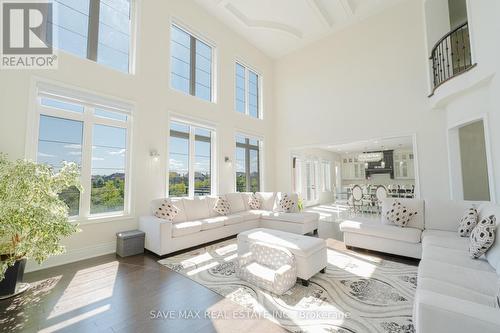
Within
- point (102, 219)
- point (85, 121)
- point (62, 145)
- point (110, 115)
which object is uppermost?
point (110, 115)

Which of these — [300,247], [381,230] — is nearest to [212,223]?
[300,247]

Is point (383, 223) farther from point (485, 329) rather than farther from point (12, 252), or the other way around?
point (12, 252)

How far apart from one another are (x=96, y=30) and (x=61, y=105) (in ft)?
5.26

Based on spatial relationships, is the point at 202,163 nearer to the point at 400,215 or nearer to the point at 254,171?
the point at 254,171

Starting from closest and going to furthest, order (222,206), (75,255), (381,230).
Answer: (75,255)
(381,230)
(222,206)

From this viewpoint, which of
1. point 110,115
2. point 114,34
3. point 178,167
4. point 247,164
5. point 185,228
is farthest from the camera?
point 247,164

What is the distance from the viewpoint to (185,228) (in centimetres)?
398

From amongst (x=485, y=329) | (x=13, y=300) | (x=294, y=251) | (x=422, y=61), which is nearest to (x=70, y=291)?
(x=13, y=300)

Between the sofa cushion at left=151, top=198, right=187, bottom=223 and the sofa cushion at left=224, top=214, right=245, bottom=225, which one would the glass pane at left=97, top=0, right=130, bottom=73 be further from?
the sofa cushion at left=224, top=214, right=245, bottom=225

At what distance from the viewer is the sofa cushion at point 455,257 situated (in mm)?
2201

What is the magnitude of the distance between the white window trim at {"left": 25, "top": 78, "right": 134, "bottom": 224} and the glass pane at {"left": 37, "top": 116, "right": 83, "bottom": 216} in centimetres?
7

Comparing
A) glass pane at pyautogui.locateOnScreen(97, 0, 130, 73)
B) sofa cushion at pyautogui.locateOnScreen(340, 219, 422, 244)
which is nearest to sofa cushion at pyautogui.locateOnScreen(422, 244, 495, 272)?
sofa cushion at pyautogui.locateOnScreen(340, 219, 422, 244)

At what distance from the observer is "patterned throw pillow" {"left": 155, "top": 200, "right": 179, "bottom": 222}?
418 centimetres

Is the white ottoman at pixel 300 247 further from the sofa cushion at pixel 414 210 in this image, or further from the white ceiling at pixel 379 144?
the white ceiling at pixel 379 144
